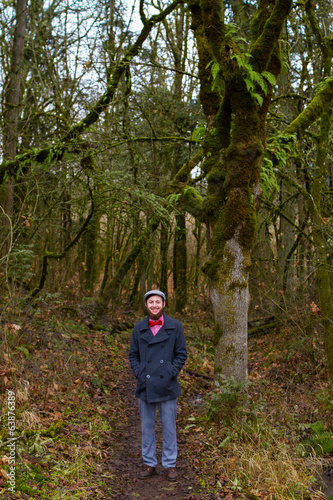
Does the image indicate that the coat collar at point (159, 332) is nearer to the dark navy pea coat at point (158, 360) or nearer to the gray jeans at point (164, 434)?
the dark navy pea coat at point (158, 360)

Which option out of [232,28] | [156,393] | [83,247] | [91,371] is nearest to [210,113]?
[232,28]

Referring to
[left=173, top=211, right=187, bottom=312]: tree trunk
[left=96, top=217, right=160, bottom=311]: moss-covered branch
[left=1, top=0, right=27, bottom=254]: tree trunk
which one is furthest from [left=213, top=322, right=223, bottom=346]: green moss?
[left=173, top=211, right=187, bottom=312]: tree trunk

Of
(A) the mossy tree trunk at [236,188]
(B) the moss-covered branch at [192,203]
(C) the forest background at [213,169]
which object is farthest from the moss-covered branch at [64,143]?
(A) the mossy tree trunk at [236,188]

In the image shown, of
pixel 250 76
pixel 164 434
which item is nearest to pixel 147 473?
pixel 164 434

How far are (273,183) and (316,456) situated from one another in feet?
12.3

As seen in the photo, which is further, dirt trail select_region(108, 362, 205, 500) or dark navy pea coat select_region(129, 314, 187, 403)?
dark navy pea coat select_region(129, 314, 187, 403)

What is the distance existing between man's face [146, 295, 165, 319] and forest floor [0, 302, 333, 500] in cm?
155

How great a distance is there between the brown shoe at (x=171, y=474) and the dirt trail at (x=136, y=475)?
45 mm

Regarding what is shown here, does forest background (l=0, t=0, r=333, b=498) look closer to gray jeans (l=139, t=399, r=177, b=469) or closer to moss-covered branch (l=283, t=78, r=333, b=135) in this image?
moss-covered branch (l=283, t=78, r=333, b=135)

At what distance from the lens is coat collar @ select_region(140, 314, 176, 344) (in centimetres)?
462

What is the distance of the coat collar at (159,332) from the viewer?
462 centimetres

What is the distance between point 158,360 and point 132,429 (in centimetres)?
222

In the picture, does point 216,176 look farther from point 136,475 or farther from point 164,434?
point 136,475

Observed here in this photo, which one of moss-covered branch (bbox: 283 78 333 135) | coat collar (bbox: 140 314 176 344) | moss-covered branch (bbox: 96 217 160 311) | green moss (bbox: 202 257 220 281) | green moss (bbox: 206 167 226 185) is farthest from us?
moss-covered branch (bbox: 96 217 160 311)
